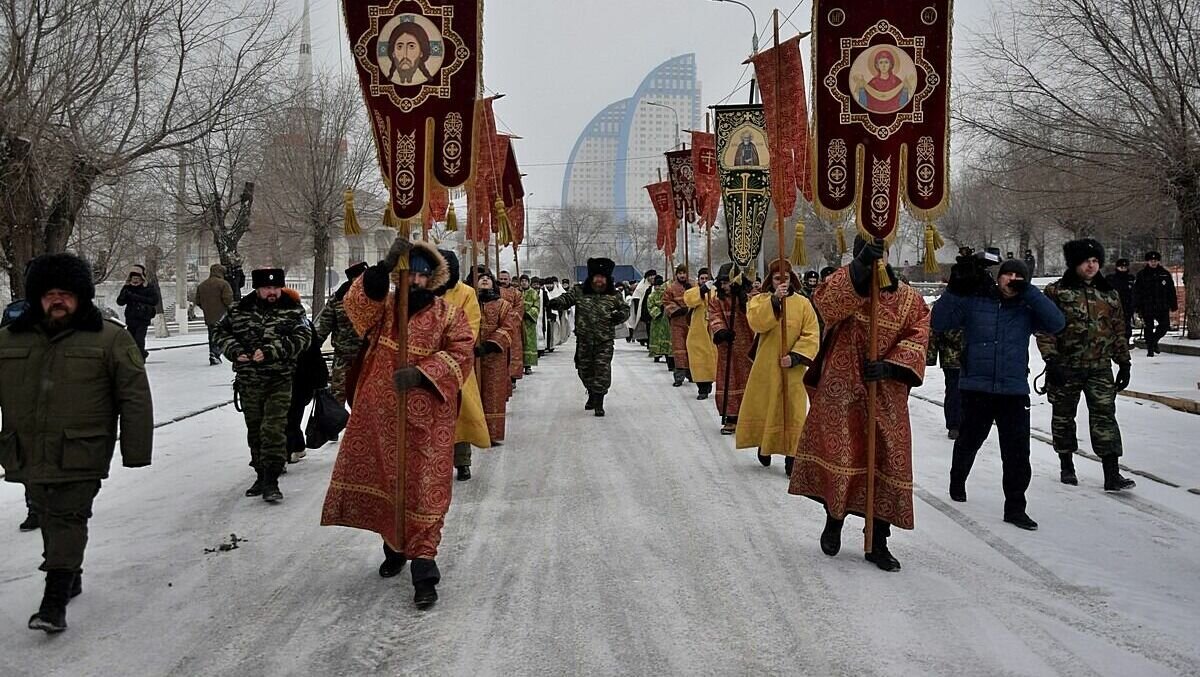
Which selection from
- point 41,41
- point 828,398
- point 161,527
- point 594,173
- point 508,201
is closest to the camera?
point 828,398

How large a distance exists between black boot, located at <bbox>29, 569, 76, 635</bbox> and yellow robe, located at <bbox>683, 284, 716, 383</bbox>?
31.8 feet

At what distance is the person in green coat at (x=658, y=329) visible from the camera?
60.3 feet

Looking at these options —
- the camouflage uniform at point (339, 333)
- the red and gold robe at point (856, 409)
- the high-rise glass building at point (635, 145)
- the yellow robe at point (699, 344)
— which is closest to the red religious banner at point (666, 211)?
the yellow robe at point (699, 344)

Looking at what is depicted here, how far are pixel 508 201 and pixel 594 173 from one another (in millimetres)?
88780

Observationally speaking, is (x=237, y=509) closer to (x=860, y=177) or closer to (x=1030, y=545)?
(x=860, y=177)

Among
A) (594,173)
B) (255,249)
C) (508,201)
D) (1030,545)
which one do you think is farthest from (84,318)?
(594,173)

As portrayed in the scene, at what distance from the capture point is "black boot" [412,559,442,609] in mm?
4793

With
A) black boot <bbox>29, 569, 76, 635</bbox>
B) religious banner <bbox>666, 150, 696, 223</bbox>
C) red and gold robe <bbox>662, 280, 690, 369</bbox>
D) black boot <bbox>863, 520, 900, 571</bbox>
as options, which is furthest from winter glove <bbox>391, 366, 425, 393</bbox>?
religious banner <bbox>666, 150, 696, 223</bbox>

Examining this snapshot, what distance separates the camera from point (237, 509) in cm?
702

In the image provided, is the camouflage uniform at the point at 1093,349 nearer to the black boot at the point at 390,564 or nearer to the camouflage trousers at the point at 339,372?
the black boot at the point at 390,564

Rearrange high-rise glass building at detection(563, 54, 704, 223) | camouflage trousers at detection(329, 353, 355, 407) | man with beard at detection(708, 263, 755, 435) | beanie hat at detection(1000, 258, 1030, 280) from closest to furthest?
1. beanie hat at detection(1000, 258, 1030, 280)
2. camouflage trousers at detection(329, 353, 355, 407)
3. man with beard at detection(708, 263, 755, 435)
4. high-rise glass building at detection(563, 54, 704, 223)

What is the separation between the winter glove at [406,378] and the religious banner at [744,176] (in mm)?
5875

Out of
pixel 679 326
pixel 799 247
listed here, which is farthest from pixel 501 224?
pixel 799 247

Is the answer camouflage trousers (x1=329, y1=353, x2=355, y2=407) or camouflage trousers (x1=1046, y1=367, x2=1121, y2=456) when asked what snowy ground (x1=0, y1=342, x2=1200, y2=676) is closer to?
camouflage trousers (x1=1046, y1=367, x2=1121, y2=456)
